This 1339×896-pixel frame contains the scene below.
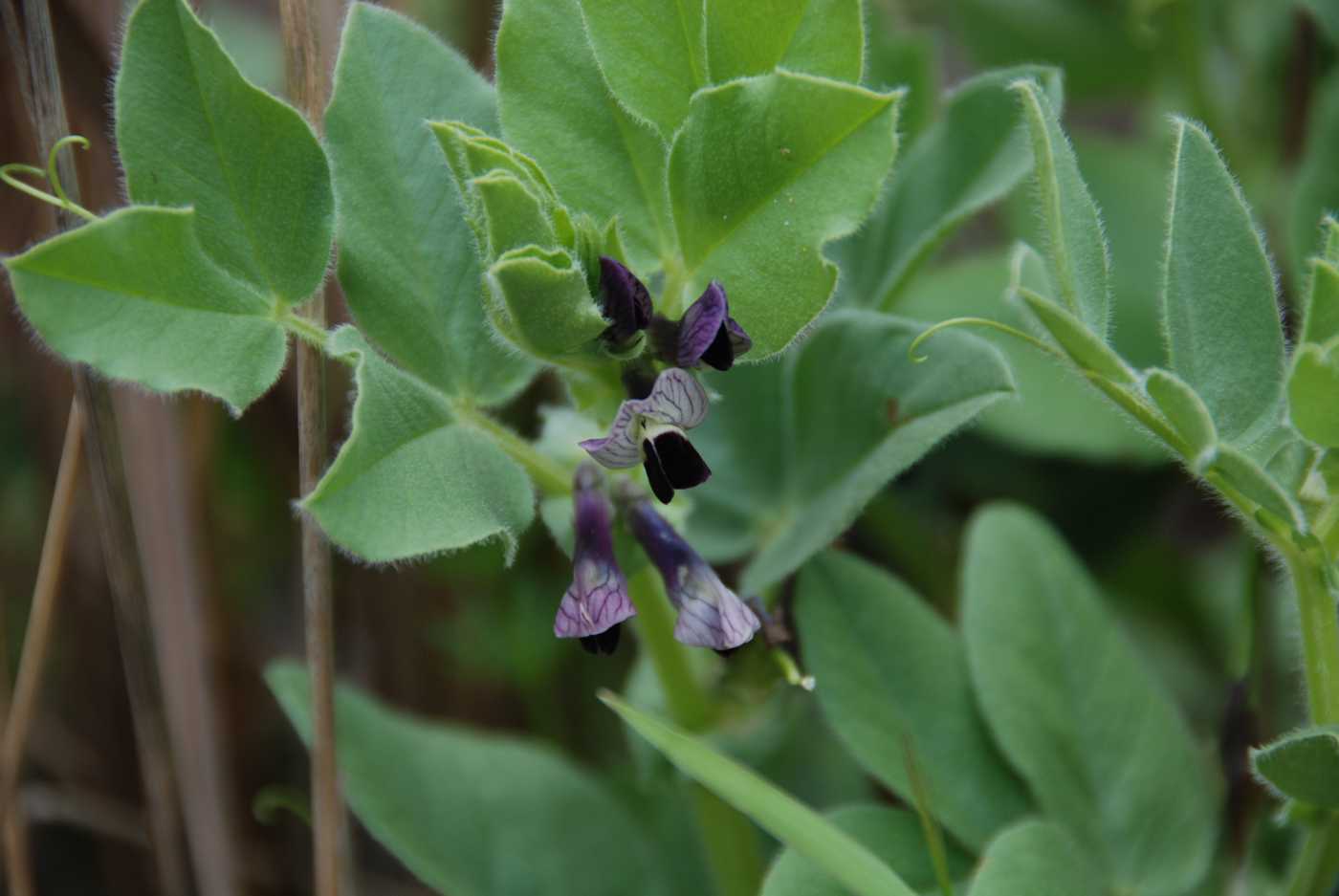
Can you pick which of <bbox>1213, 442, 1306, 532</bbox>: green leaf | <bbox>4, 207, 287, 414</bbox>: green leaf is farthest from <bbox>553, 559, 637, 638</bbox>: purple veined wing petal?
<bbox>1213, 442, 1306, 532</bbox>: green leaf

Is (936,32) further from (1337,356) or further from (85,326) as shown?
(85,326)

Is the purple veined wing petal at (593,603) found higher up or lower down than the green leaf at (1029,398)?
higher up

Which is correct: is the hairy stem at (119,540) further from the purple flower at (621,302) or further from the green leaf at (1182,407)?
the green leaf at (1182,407)

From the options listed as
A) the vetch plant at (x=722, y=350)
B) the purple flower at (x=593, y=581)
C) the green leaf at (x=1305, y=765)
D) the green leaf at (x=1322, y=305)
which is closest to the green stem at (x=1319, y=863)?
the vetch plant at (x=722, y=350)

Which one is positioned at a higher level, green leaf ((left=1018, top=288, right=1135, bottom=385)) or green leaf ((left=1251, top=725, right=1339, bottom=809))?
green leaf ((left=1018, top=288, right=1135, bottom=385))

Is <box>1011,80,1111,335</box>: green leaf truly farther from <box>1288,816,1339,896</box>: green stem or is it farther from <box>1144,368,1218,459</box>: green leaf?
<box>1288,816,1339,896</box>: green stem

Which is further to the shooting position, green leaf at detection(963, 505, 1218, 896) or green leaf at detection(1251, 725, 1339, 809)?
green leaf at detection(963, 505, 1218, 896)
